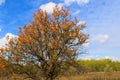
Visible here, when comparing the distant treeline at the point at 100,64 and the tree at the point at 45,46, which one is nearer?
the tree at the point at 45,46

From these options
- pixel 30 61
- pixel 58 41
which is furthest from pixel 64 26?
pixel 30 61

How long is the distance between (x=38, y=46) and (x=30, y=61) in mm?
1490

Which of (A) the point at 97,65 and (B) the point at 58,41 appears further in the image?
(A) the point at 97,65

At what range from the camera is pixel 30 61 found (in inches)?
910

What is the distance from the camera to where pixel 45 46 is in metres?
22.7

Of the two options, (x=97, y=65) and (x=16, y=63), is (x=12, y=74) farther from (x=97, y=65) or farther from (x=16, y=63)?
(x=97, y=65)

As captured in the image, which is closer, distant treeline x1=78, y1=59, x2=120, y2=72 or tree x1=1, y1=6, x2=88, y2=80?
tree x1=1, y1=6, x2=88, y2=80

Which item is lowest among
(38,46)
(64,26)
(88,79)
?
(88,79)

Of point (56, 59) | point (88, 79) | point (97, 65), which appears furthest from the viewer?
point (97, 65)

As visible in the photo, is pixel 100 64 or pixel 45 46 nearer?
pixel 45 46

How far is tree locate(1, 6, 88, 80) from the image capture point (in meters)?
22.6

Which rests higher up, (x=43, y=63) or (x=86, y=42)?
(x=86, y=42)

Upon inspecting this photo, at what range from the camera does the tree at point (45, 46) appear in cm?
2261

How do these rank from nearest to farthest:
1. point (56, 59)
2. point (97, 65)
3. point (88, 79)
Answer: point (56, 59)
point (88, 79)
point (97, 65)
